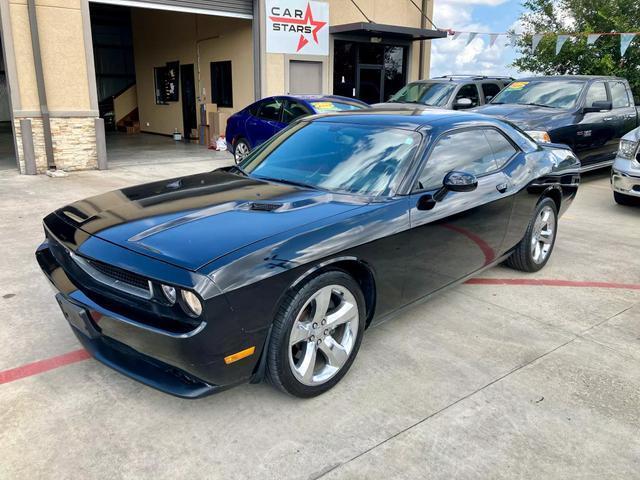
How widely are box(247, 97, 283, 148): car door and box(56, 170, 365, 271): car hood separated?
7.02 m

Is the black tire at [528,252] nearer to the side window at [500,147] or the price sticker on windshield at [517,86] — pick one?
the side window at [500,147]

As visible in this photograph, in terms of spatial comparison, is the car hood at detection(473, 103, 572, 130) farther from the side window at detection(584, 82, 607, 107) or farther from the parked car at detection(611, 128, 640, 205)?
the parked car at detection(611, 128, 640, 205)

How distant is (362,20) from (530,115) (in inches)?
323

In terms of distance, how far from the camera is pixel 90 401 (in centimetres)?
288

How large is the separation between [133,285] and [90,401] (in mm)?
808

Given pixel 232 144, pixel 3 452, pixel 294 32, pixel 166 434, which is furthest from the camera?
pixel 294 32

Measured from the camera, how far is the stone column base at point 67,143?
32.6ft

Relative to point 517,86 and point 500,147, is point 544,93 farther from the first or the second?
point 500,147

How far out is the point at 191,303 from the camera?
238 cm

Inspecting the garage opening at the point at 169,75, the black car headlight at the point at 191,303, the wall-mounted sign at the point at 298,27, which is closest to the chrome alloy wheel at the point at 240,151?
the garage opening at the point at 169,75

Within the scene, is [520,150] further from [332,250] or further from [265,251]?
[265,251]

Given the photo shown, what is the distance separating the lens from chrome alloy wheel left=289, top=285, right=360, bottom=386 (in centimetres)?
279

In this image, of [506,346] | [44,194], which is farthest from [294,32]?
[506,346]

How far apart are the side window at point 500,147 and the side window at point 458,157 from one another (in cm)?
6
